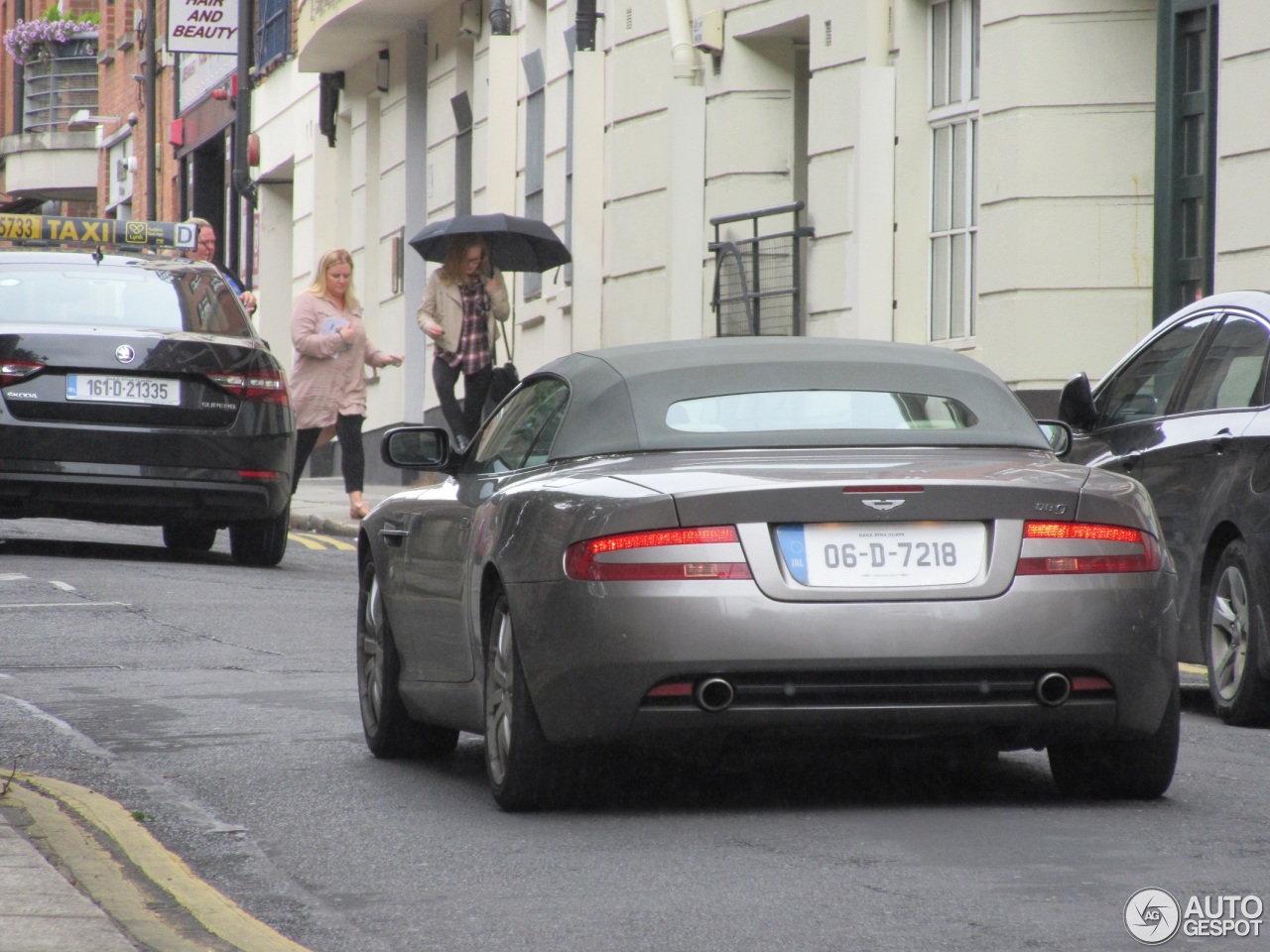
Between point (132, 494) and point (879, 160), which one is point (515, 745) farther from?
point (879, 160)

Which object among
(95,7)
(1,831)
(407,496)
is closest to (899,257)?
(407,496)

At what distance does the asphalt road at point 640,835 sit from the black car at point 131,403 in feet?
14.5

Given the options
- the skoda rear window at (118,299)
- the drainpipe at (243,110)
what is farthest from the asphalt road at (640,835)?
the drainpipe at (243,110)

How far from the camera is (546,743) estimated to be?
648 cm

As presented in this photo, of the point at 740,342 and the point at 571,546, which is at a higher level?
the point at 740,342

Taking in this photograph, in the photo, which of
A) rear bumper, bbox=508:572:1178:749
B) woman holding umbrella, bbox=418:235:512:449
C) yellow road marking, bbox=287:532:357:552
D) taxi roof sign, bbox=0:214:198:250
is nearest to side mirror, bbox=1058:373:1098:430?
rear bumper, bbox=508:572:1178:749

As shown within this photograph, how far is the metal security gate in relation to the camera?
19.7 meters

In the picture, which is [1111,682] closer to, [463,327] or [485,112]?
[463,327]

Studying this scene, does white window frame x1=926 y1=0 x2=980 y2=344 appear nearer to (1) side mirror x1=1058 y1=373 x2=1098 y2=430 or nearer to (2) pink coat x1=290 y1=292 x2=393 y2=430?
(2) pink coat x1=290 y1=292 x2=393 y2=430

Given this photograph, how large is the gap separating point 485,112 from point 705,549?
21.0 metres

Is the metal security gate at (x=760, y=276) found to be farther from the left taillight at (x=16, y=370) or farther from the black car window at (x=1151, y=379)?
the black car window at (x=1151, y=379)

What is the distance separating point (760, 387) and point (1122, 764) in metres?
1.37

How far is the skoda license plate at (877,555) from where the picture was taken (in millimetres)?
6219

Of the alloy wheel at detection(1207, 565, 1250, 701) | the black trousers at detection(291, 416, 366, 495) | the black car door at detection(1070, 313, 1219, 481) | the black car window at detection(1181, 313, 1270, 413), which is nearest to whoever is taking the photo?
the alloy wheel at detection(1207, 565, 1250, 701)
